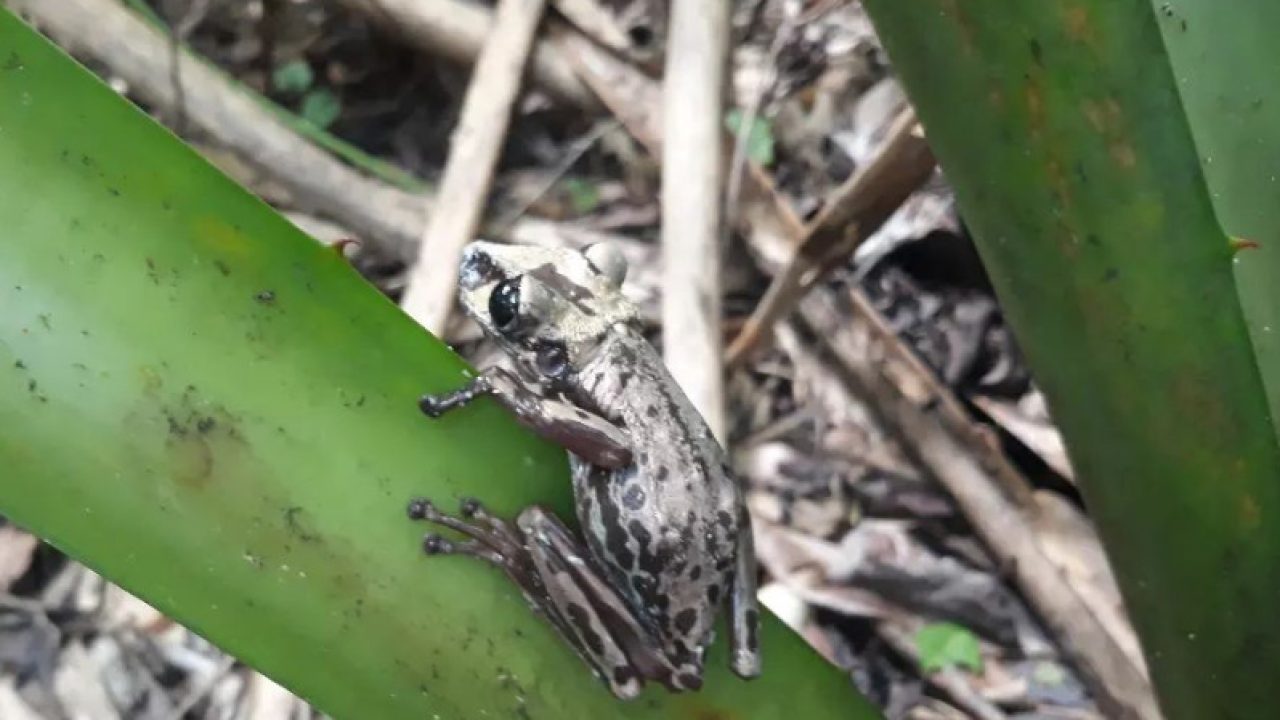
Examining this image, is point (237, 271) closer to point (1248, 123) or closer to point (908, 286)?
point (1248, 123)

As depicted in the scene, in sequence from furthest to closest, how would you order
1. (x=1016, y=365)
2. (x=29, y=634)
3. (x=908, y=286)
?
1. (x=908, y=286)
2. (x=1016, y=365)
3. (x=29, y=634)

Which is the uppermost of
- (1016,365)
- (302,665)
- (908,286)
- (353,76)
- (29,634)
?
(353,76)

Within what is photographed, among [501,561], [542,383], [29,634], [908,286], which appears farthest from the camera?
[908,286]

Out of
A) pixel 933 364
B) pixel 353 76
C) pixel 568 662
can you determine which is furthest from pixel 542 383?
pixel 353 76

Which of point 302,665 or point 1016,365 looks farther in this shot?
point 1016,365

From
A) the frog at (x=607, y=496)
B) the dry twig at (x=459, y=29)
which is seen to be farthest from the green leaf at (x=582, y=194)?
the frog at (x=607, y=496)

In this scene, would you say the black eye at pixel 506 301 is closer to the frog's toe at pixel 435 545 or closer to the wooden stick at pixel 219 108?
the frog's toe at pixel 435 545

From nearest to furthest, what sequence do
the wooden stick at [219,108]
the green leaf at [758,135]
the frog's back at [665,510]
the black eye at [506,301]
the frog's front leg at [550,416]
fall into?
the frog's front leg at [550,416]
the frog's back at [665,510]
the black eye at [506,301]
the wooden stick at [219,108]
the green leaf at [758,135]
